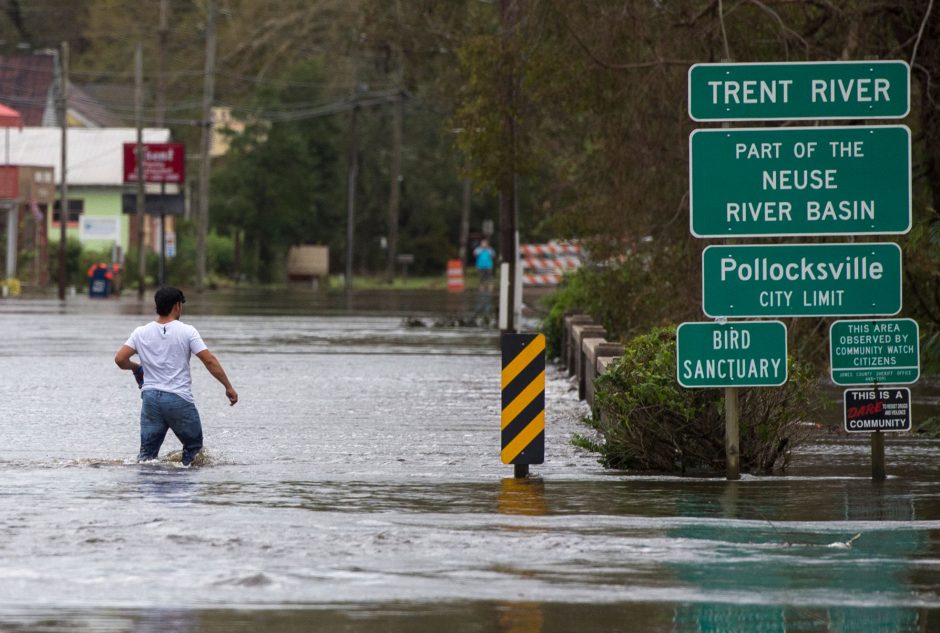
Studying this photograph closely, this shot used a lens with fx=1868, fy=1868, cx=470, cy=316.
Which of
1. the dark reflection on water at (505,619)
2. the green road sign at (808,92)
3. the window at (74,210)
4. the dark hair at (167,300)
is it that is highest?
the window at (74,210)

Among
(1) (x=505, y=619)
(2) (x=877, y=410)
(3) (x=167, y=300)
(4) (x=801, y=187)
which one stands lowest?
(1) (x=505, y=619)

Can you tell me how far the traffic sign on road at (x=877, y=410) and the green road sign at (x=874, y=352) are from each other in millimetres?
129

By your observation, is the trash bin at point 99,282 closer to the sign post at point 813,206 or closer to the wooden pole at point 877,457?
the sign post at point 813,206


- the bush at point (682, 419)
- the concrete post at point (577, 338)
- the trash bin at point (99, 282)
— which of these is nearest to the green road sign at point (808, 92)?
the bush at point (682, 419)

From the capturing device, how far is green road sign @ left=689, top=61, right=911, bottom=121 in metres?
13.1

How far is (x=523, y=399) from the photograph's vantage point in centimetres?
1300

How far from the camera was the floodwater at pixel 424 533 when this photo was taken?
8.17 m

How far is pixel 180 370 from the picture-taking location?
13945mm

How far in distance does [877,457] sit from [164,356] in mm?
5241

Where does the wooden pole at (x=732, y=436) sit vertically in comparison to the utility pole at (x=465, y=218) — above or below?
below

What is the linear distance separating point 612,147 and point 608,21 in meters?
1.82

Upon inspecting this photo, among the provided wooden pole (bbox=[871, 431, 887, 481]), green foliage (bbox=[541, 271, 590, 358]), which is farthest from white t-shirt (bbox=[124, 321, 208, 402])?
green foliage (bbox=[541, 271, 590, 358])

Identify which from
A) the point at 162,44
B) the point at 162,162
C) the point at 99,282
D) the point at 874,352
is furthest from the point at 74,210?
the point at 874,352

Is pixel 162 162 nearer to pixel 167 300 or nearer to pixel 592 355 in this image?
pixel 592 355
